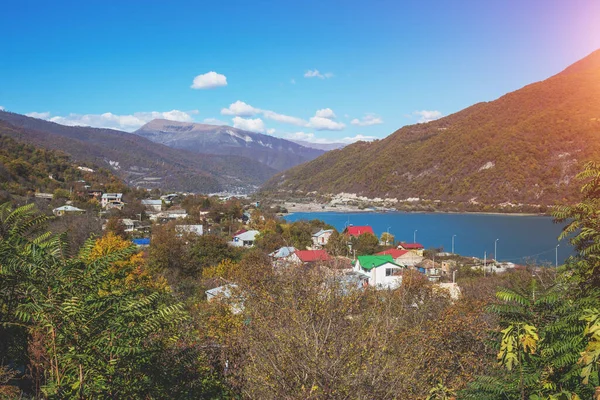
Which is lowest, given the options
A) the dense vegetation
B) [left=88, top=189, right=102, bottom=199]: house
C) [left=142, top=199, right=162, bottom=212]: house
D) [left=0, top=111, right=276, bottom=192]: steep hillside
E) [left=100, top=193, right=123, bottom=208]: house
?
[left=142, top=199, right=162, bottom=212]: house

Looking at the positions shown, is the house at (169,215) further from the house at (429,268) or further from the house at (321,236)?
the house at (429,268)

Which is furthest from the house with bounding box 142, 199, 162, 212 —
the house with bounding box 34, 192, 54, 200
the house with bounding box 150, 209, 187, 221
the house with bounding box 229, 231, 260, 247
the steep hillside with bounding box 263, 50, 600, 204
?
the steep hillside with bounding box 263, 50, 600, 204

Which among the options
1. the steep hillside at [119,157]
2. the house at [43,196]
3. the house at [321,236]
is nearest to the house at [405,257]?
the house at [321,236]

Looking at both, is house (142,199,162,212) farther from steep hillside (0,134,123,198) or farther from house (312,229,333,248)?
house (312,229,333,248)

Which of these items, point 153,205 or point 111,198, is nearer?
point 111,198

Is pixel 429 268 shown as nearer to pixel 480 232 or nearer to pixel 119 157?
pixel 480 232

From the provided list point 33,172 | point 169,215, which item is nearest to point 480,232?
point 169,215
